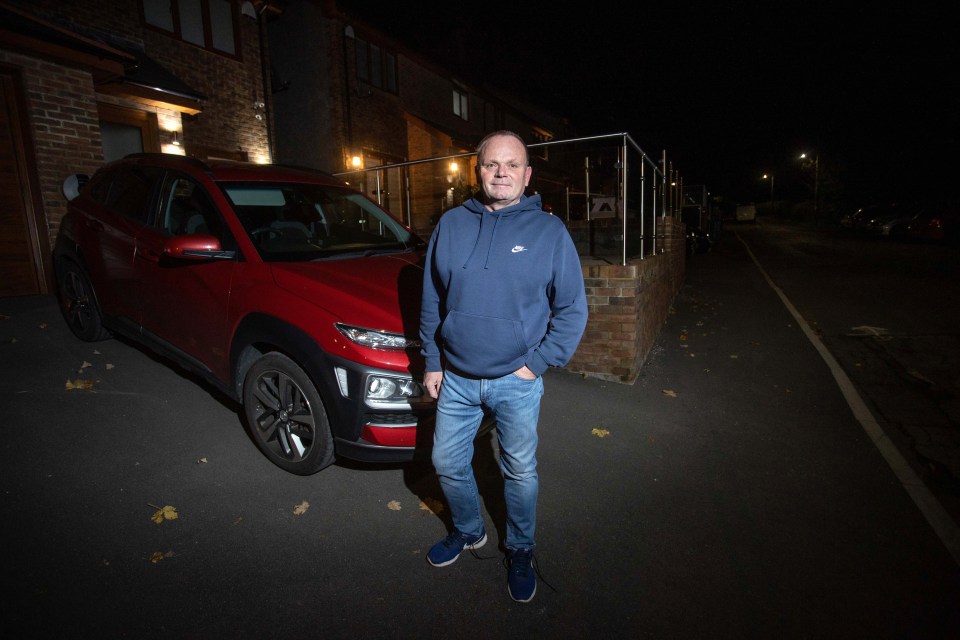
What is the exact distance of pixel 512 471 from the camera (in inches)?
92.7

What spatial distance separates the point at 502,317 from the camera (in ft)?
6.92

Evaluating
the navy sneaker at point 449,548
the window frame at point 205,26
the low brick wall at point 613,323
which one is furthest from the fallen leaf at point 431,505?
the window frame at point 205,26

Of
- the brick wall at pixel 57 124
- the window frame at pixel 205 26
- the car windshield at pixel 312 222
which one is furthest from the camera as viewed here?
the window frame at pixel 205 26

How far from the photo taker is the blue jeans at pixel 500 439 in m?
2.24

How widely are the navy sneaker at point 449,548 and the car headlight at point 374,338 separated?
101 centimetres

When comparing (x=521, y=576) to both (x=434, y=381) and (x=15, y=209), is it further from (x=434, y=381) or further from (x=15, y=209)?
(x=15, y=209)

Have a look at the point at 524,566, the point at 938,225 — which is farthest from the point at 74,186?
the point at 938,225

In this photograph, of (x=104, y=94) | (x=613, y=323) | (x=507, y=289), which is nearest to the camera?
(x=507, y=289)

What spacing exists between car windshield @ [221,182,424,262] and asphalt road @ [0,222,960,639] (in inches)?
57.2

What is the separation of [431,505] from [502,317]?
1.56 m

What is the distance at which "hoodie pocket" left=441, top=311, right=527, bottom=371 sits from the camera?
211 centimetres

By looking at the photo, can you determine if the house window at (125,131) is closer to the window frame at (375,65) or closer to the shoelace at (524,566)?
the window frame at (375,65)

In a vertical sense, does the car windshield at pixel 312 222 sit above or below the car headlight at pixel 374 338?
above

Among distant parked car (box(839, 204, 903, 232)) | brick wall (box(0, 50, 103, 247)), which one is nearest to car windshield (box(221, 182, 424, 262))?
brick wall (box(0, 50, 103, 247))
